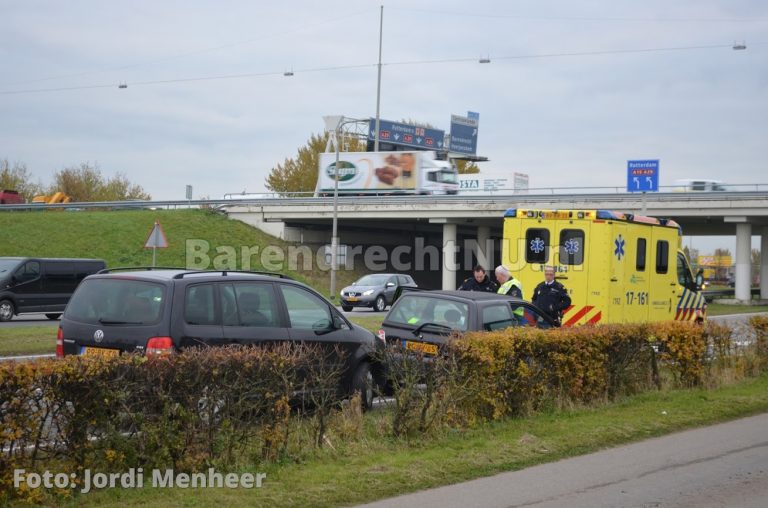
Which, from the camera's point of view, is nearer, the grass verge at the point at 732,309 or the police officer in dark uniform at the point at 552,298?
the police officer in dark uniform at the point at 552,298

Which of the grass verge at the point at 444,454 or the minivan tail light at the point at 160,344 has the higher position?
the minivan tail light at the point at 160,344

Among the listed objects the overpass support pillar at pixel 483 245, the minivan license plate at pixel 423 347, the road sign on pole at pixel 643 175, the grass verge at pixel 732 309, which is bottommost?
the grass verge at pixel 732 309

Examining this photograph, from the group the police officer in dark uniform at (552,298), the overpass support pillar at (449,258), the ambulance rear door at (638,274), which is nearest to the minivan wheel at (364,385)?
the police officer in dark uniform at (552,298)

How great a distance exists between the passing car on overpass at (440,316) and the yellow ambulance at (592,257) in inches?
182

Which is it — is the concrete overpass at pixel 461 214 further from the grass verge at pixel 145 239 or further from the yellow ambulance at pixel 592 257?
the yellow ambulance at pixel 592 257

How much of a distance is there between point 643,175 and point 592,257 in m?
20.9

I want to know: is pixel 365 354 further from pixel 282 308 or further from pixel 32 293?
pixel 32 293

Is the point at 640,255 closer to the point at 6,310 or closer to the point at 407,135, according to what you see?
the point at 6,310

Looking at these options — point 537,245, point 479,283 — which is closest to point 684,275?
point 537,245

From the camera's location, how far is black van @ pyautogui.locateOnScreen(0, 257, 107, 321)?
25.1 metres

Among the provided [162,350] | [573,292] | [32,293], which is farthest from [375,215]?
[162,350]

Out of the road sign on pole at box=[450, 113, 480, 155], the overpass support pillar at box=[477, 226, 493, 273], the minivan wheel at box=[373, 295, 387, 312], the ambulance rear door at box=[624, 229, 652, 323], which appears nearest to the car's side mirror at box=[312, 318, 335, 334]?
the ambulance rear door at box=[624, 229, 652, 323]

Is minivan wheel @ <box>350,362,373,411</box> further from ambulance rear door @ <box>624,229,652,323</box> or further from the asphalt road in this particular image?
ambulance rear door @ <box>624,229,652,323</box>

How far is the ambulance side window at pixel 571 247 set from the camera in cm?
1639
